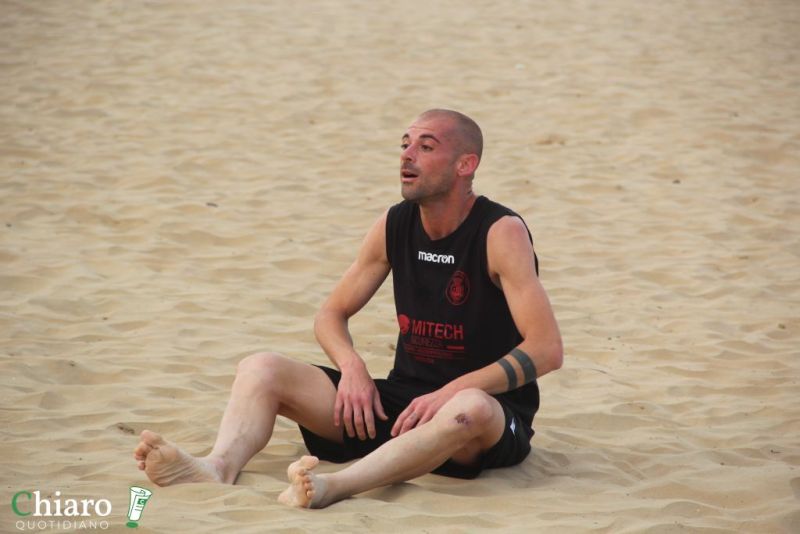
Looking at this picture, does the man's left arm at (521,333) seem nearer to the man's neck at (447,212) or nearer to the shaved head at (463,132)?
the man's neck at (447,212)

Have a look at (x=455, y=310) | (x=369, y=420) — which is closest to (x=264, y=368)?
(x=369, y=420)

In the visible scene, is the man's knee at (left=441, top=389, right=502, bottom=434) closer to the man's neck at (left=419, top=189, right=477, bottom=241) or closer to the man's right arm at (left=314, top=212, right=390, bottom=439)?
the man's right arm at (left=314, top=212, right=390, bottom=439)

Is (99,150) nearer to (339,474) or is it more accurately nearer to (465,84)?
(465,84)

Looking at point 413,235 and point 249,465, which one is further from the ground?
point 413,235

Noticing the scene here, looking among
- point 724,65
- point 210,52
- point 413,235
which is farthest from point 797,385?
point 210,52

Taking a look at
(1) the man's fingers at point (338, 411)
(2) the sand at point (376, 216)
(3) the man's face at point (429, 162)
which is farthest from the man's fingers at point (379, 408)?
(3) the man's face at point (429, 162)

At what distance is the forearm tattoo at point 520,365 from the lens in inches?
133

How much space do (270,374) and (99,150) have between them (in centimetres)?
519

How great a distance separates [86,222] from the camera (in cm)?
673

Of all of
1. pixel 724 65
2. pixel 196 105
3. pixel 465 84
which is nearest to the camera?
pixel 196 105

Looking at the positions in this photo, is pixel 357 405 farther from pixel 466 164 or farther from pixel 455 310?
pixel 466 164

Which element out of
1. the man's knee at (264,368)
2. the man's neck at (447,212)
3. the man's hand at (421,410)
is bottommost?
the man's hand at (421,410)

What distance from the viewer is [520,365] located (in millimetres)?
3391

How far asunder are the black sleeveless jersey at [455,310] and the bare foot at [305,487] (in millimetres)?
670
